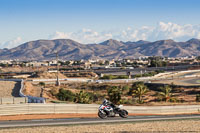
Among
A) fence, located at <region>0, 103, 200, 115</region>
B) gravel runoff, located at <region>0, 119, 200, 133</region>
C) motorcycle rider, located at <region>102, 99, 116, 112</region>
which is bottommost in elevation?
gravel runoff, located at <region>0, 119, 200, 133</region>

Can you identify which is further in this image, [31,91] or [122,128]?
[31,91]

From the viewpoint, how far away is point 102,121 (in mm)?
24766

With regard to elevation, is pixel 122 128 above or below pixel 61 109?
below

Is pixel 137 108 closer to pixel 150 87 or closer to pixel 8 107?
pixel 8 107

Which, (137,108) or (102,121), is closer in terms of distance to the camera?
(102,121)

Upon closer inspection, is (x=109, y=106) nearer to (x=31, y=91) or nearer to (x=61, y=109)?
(x=61, y=109)

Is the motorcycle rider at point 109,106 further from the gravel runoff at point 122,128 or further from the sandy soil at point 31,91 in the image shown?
the sandy soil at point 31,91

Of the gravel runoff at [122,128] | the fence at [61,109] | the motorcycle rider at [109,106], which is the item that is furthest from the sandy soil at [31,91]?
the gravel runoff at [122,128]

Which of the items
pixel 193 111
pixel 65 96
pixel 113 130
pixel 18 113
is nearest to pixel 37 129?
pixel 113 130

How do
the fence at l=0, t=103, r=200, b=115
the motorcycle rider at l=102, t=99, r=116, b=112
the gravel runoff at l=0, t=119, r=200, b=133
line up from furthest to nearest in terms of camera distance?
the fence at l=0, t=103, r=200, b=115 → the motorcycle rider at l=102, t=99, r=116, b=112 → the gravel runoff at l=0, t=119, r=200, b=133

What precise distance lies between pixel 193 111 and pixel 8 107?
19307 mm

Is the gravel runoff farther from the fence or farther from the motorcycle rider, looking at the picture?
the fence

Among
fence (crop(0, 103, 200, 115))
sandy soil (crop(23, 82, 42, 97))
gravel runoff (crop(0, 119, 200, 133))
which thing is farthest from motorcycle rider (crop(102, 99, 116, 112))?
sandy soil (crop(23, 82, 42, 97))

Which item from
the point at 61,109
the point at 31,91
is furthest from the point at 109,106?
the point at 31,91
